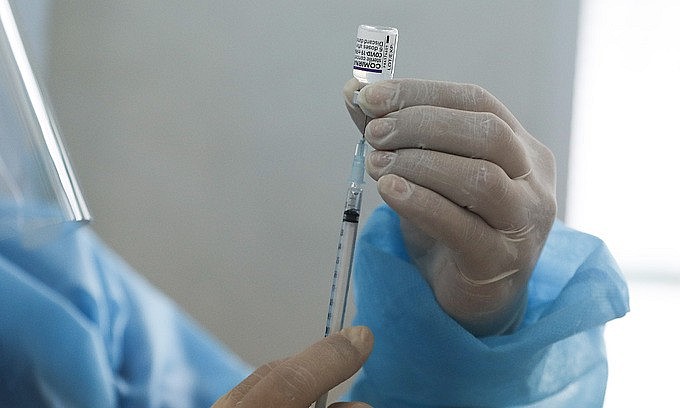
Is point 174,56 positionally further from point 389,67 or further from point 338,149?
point 389,67

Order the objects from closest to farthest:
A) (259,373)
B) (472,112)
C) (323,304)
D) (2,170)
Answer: (2,170) < (259,373) < (472,112) < (323,304)

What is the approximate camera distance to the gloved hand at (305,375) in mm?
613

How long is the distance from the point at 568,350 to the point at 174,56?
0.92 m

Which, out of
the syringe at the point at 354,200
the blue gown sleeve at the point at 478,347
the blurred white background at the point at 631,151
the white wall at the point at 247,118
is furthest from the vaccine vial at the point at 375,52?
the blurred white background at the point at 631,151

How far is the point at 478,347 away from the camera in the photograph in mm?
815

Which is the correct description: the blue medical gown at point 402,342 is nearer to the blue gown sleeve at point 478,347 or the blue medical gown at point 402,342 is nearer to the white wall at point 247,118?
the blue gown sleeve at point 478,347

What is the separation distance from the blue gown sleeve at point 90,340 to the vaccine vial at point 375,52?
0.29 metres

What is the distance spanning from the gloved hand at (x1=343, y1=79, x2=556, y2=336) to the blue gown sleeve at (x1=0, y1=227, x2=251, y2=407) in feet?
0.91

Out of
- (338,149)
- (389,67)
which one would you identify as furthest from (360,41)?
(338,149)

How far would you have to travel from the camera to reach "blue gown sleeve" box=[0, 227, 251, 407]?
62cm

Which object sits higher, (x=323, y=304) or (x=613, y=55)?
(x=613, y=55)

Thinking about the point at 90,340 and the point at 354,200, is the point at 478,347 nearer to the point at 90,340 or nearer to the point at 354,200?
the point at 354,200

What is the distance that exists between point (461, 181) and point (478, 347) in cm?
18

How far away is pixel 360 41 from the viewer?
0.68 m
